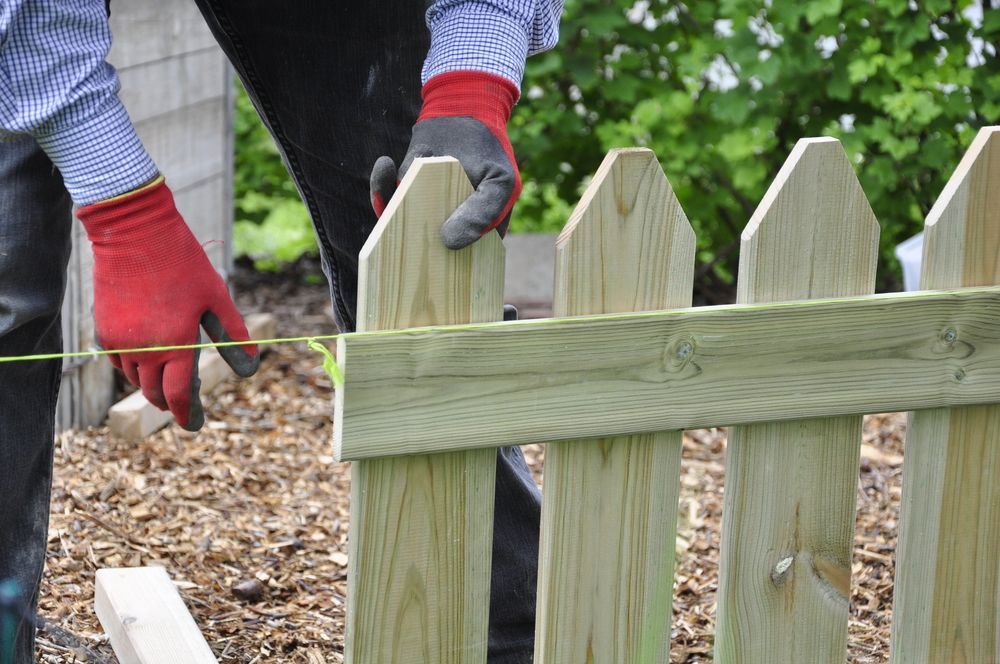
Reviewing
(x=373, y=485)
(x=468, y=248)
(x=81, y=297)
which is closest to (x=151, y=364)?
(x=373, y=485)

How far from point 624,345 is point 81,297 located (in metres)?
2.17

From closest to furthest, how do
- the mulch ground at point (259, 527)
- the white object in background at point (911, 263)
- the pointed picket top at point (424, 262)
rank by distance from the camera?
the pointed picket top at point (424, 262) → the mulch ground at point (259, 527) → the white object in background at point (911, 263)

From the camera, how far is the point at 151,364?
1.50 metres

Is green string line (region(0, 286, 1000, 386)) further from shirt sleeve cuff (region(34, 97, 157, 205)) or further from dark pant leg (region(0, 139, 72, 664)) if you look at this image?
dark pant leg (region(0, 139, 72, 664))

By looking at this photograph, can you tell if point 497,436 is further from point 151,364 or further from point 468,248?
point 151,364

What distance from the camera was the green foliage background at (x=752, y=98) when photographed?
3.72m

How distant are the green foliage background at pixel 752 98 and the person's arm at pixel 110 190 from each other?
2612 mm

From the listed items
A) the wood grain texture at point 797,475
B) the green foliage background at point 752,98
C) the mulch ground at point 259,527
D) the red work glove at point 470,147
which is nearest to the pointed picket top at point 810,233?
the wood grain texture at point 797,475

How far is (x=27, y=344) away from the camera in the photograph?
177cm

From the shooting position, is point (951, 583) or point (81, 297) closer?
point (951, 583)

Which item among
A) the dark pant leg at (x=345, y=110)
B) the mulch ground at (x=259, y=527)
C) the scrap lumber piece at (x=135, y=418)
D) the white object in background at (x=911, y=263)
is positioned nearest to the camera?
the dark pant leg at (x=345, y=110)

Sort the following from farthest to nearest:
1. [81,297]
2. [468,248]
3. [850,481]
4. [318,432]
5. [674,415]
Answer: [318,432] → [81,297] → [850,481] → [674,415] → [468,248]

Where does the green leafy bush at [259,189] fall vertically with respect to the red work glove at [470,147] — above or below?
above

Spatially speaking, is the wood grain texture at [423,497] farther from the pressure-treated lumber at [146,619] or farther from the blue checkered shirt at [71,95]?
the pressure-treated lumber at [146,619]
